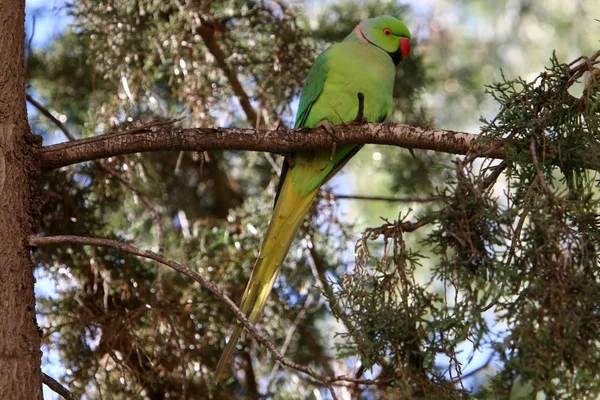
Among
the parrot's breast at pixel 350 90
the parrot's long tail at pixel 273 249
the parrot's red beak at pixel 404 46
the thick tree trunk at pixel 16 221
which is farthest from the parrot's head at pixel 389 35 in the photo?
the thick tree trunk at pixel 16 221

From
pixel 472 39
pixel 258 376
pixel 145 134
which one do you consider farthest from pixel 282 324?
pixel 472 39

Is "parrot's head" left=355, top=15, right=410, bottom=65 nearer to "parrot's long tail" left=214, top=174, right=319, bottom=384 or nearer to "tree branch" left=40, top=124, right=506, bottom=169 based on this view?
"parrot's long tail" left=214, top=174, right=319, bottom=384

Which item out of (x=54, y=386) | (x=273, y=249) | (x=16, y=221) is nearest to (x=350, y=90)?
(x=273, y=249)

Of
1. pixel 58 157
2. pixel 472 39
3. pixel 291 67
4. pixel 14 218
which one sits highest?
pixel 472 39

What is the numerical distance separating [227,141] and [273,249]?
25.5 inches

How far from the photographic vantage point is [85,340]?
3043 millimetres

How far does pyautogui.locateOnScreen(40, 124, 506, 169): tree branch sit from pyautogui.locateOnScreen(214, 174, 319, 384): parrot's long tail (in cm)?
52

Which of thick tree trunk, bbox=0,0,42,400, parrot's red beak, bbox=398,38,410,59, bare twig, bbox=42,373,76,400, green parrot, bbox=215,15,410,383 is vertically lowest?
bare twig, bbox=42,373,76,400

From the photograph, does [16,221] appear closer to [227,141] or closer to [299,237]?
[227,141]

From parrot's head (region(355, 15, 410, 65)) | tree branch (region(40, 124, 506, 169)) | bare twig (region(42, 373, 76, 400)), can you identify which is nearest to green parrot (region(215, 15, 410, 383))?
parrot's head (region(355, 15, 410, 65))

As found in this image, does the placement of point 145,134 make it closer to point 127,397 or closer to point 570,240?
point 127,397

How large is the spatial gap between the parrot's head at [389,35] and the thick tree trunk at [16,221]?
183 cm

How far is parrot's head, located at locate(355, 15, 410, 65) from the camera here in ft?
11.9

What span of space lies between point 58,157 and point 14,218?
0.88 ft
